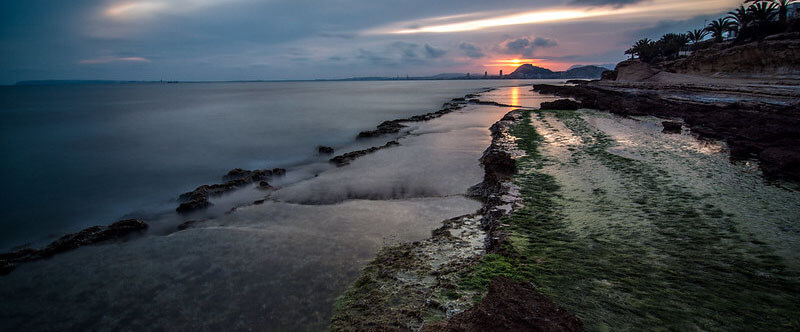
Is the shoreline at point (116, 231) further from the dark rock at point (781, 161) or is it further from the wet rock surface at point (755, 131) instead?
the wet rock surface at point (755, 131)

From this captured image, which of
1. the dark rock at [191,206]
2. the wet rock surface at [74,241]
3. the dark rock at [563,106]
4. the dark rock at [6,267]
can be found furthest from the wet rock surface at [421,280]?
the dark rock at [563,106]

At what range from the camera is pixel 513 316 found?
122 inches

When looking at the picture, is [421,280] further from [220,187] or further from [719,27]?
[719,27]

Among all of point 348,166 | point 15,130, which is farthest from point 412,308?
point 15,130

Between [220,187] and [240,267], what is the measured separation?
5.77 m

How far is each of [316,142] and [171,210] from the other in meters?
11.2

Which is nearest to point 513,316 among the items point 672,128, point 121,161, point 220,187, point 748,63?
point 220,187

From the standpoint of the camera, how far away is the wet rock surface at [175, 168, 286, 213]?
884 centimetres

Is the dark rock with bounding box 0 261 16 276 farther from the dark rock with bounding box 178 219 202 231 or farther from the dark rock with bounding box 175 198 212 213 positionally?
the dark rock with bounding box 175 198 212 213

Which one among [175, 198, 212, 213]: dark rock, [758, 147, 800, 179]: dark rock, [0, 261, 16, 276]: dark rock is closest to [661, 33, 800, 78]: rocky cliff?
[758, 147, 800, 179]: dark rock

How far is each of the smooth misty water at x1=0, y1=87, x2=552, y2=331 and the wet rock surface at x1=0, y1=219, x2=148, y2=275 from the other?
0.28 metres

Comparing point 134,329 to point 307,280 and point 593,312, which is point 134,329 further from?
point 593,312

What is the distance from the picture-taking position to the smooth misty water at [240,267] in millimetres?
4547

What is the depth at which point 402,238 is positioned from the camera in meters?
6.42
